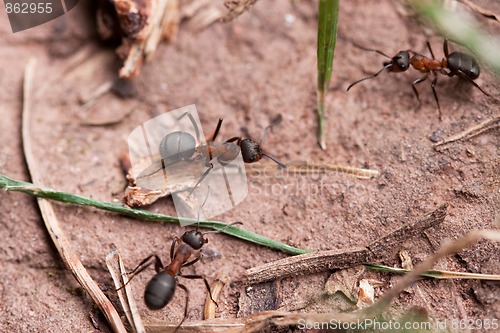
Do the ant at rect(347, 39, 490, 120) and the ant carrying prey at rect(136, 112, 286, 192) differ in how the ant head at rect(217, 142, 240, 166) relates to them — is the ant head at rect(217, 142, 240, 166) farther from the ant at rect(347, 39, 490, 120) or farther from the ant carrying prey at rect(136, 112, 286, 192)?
the ant at rect(347, 39, 490, 120)

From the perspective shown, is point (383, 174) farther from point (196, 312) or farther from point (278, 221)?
point (196, 312)

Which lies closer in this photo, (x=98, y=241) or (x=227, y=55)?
(x=98, y=241)

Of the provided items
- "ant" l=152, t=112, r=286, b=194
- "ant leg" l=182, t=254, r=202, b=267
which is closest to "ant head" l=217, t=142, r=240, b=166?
"ant" l=152, t=112, r=286, b=194

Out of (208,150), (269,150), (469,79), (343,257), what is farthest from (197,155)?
(469,79)

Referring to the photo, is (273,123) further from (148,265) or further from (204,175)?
(148,265)

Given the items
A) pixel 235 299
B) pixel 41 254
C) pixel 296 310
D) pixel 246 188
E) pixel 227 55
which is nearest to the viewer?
pixel 296 310

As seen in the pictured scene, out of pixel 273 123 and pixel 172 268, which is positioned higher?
pixel 273 123

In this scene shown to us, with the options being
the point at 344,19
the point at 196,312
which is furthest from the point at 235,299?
the point at 344,19

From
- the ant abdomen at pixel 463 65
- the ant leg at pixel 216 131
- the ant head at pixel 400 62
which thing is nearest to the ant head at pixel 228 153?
the ant leg at pixel 216 131
